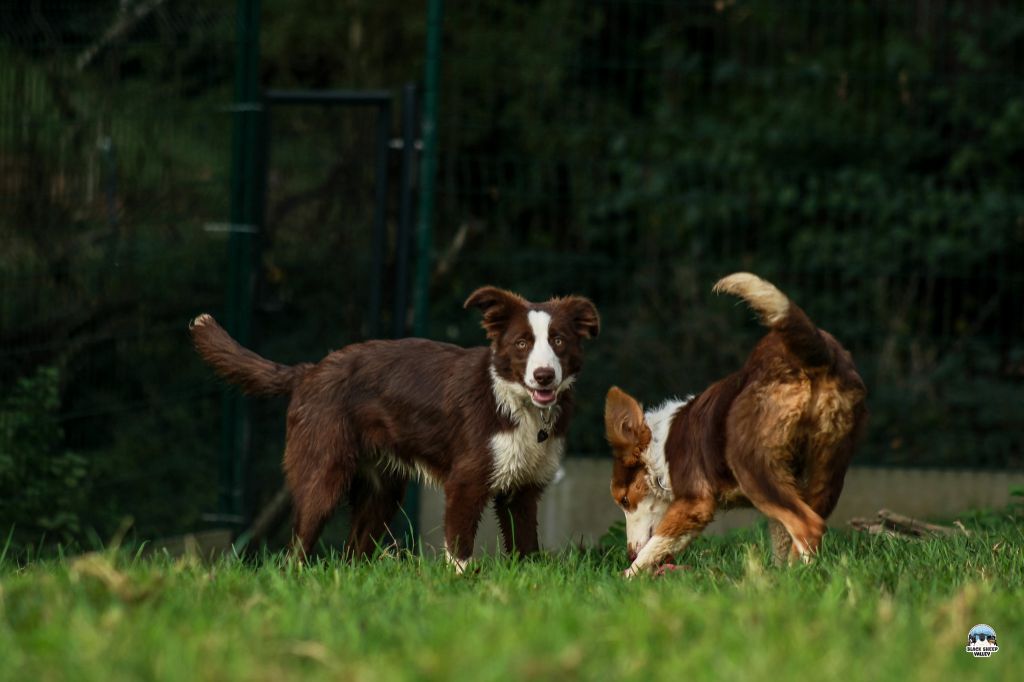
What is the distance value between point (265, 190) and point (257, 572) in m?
4.30

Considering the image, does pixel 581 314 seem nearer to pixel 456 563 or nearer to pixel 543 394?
pixel 543 394

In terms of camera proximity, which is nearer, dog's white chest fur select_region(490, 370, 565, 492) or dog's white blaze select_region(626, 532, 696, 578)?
dog's white blaze select_region(626, 532, 696, 578)

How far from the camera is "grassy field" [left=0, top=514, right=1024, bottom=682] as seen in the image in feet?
11.9

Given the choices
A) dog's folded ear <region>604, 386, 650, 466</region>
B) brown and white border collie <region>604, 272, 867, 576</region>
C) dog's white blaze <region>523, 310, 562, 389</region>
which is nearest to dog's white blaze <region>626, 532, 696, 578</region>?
brown and white border collie <region>604, 272, 867, 576</region>

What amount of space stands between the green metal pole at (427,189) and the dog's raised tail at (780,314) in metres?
3.82

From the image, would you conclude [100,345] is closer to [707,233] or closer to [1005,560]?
[707,233]

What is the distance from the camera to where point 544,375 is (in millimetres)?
6273

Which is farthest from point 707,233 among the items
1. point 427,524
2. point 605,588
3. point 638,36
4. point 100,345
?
point 605,588

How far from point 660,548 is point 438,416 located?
3.68 ft

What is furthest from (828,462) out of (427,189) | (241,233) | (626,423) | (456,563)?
(241,233)

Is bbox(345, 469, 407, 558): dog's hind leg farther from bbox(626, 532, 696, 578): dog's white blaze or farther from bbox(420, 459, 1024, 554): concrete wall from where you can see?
bbox(420, 459, 1024, 554): concrete wall

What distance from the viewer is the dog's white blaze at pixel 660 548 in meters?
6.18

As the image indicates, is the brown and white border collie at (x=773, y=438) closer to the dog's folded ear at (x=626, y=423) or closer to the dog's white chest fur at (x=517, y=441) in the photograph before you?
the dog's folded ear at (x=626, y=423)

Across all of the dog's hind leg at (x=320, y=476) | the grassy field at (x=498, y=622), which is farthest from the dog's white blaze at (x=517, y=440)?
the grassy field at (x=498, y=622)
